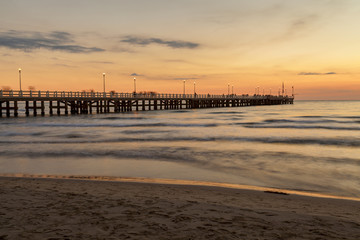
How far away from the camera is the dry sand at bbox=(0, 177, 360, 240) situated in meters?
4.14

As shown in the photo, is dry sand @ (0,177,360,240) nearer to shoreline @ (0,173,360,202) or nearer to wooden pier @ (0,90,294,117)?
shoreline @ (0,173,360,202)

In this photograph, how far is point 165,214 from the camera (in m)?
4.92

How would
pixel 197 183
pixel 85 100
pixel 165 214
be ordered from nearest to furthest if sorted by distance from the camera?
pixel 165 214 → pixel 197 183 → pixel 85 100

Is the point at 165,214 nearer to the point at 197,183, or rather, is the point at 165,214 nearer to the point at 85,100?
the point at 197,183

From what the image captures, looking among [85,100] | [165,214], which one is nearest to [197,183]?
[165,214]

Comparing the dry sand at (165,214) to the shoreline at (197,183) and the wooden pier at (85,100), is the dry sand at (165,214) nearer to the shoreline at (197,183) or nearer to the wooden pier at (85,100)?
the shoreline at (197,183)

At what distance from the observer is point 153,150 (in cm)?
1414

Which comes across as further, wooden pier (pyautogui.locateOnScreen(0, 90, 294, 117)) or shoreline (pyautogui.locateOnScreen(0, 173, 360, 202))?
wooden pier (pyautogui.locateOnScreen(0, 90, 294, 117))

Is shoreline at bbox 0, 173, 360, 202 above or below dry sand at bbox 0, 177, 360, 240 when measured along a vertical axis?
below

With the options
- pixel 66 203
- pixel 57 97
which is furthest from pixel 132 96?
pixel 66 203

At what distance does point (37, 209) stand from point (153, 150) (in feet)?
30.1

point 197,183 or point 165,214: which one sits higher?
point 165,214

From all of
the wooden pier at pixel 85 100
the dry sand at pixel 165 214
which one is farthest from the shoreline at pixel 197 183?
the wooden pier at pixel 85 100

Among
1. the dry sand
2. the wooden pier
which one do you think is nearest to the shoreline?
the dry sand
